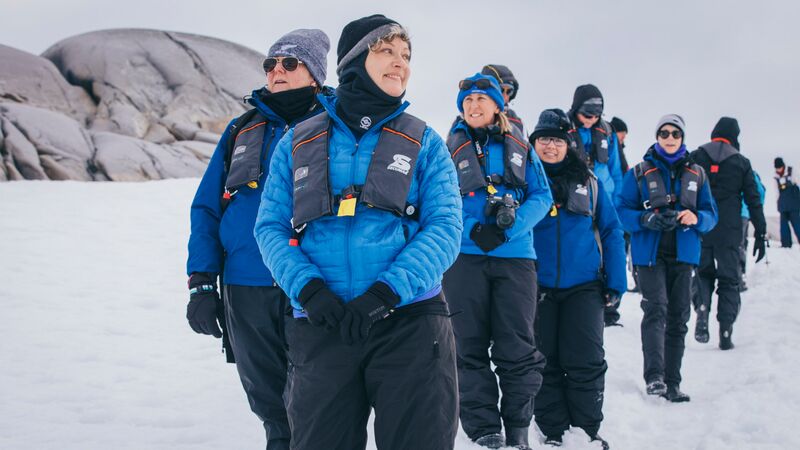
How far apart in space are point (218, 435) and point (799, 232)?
1737 centimetres

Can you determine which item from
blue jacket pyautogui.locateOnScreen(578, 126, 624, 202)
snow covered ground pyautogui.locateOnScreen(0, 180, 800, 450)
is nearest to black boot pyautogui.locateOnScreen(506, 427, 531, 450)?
snow covered ground pyautogui.locateOnScreen(0, 180, 800, 450)

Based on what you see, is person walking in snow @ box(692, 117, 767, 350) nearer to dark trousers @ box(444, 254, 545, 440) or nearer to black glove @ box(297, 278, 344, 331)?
dark trousers @ box(444, 254, 545, 440)

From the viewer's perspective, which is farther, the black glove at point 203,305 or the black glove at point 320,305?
the black glove at point 203,305

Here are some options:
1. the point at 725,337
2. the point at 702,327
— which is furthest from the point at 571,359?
the point at 702,327

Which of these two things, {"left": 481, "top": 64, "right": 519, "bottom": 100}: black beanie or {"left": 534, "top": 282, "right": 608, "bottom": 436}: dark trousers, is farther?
{"left": 481, "top": 64, "right": 519, "bottom": 100}: black beanie

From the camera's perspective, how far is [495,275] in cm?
421

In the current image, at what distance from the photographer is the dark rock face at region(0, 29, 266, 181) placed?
18.9m

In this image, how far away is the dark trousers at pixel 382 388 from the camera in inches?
92.5

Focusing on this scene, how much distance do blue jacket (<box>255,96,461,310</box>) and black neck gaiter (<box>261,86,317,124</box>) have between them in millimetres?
792

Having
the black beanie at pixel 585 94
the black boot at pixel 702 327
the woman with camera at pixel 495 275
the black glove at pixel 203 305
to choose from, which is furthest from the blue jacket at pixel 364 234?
the black boot at pixel 702 327

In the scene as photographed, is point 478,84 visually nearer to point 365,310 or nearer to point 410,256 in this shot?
point 410,256

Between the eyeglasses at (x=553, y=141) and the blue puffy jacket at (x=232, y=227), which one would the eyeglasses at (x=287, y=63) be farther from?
the eyeglasses at (x=553, y=141)

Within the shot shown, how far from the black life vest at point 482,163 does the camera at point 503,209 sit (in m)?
Result: 0.16

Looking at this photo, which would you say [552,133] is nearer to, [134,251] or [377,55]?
[377,55]
